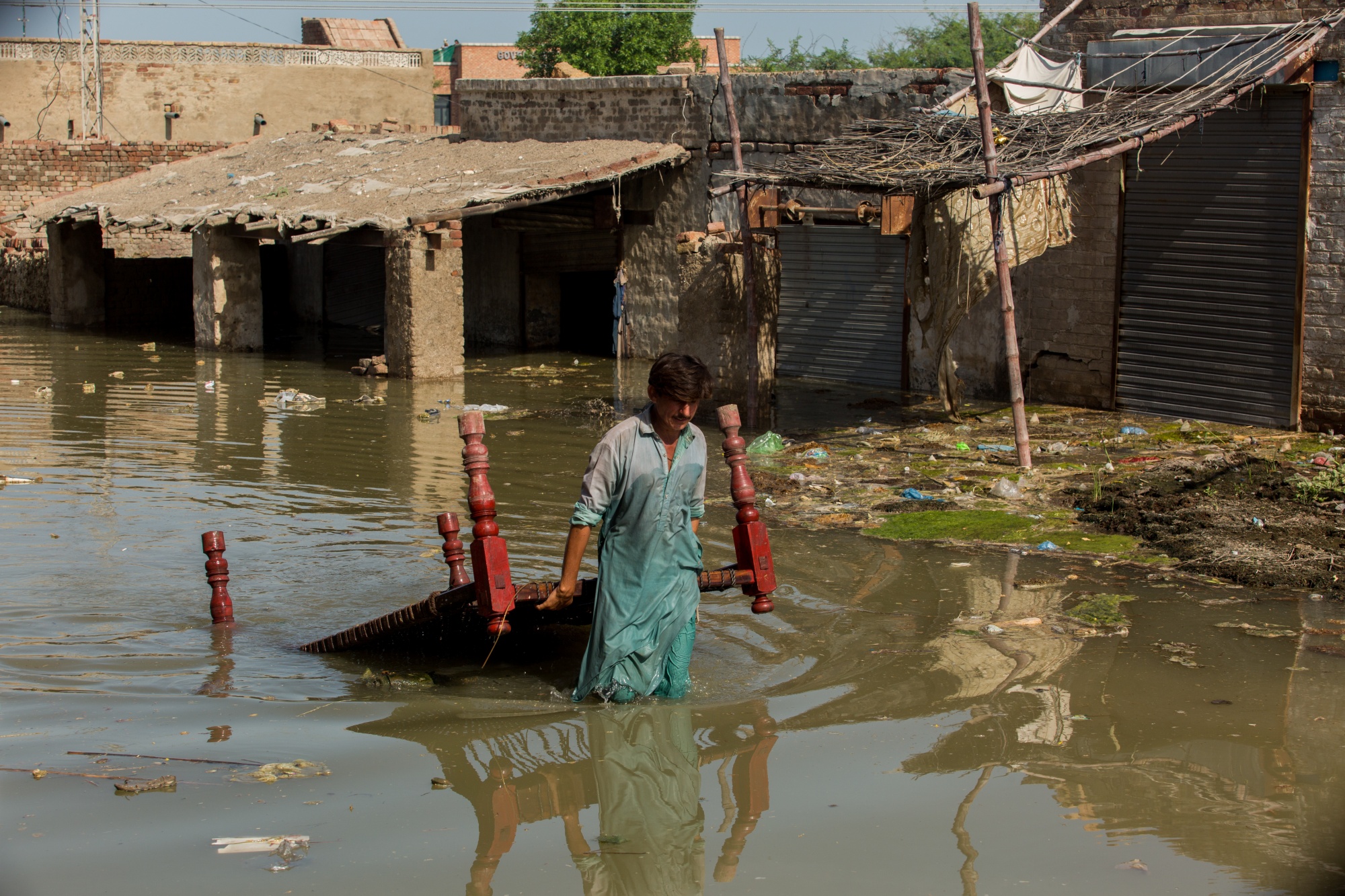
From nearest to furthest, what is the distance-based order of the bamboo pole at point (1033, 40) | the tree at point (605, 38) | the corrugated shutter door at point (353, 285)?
the bamboo pole at point (1033, 40) < the corrugated shutter door at point (353, 285) < the tree at point (605, 38)

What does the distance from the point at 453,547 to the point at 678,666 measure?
1.58 metres

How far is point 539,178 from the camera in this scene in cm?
1602

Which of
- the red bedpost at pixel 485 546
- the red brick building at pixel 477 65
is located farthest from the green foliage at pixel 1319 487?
the red brick building at pixel 477 65

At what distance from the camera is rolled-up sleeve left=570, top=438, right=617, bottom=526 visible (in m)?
4.43

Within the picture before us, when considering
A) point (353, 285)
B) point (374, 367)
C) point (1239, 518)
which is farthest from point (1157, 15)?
point (353, 285)

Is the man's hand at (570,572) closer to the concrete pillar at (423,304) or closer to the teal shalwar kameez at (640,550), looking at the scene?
the teal shalwar kameez at (640,550)

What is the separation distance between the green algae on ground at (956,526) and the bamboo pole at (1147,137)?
2.31 m

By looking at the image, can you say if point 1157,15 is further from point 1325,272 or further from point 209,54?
point 209,54

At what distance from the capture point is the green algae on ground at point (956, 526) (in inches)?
306

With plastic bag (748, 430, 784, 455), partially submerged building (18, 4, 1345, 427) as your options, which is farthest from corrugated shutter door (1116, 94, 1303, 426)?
plastic bag (748, 430, 784, 455)

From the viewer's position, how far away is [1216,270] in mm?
11594

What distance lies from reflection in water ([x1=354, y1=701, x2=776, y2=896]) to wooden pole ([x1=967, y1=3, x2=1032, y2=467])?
17.0ft

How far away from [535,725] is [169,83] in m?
30.5

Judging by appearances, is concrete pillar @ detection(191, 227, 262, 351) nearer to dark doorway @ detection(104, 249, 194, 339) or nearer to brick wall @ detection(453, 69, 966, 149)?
dark doorway @ detection(104, 249, 194, 339)
